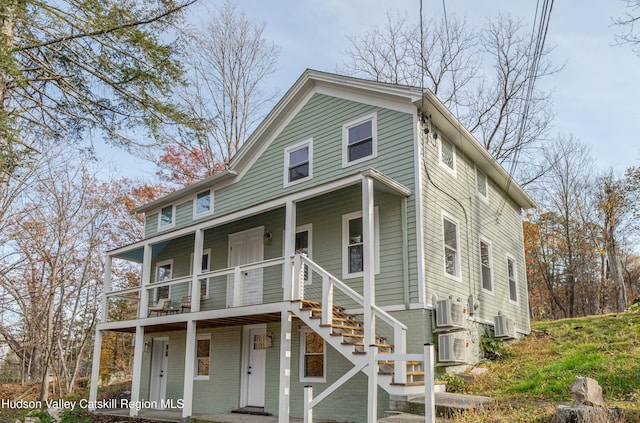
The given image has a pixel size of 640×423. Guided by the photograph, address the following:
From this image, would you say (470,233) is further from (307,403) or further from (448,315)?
(307,403)

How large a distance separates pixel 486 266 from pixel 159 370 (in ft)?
34.4

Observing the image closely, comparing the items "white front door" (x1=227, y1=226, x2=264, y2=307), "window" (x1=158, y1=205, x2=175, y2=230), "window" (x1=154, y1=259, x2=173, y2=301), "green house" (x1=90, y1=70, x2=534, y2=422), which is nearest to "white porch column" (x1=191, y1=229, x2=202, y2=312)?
"green house" (x1=90, y1=70, x2=534, y2=422)

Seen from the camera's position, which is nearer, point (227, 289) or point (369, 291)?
point (369, 291)

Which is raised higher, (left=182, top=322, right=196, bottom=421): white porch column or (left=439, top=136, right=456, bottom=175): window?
(left=439, top=136, right=456, bottom=175): window

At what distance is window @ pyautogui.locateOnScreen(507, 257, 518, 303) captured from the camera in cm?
1498

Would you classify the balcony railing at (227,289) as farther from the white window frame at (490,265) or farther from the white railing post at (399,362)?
the white window frame at (490,265)

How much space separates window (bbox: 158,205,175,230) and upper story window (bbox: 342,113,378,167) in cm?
722

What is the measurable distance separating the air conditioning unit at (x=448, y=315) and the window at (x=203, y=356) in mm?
6935

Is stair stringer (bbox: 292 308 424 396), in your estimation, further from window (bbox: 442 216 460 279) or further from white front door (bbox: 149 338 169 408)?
white front door (bbox: 149 338 169 408)

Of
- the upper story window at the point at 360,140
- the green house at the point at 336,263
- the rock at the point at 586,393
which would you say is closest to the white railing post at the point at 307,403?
the green house at the point at 336,263

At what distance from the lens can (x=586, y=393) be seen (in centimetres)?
655

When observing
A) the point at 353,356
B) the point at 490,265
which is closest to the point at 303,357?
the point at 353,356

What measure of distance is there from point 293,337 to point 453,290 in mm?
3783

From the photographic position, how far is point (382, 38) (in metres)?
25.3
